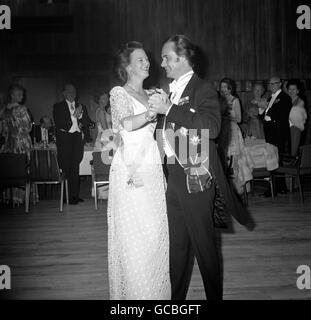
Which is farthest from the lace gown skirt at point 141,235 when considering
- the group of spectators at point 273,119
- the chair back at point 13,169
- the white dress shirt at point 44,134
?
the white dress shirt at point 44,134

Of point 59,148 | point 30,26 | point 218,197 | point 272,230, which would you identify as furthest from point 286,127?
point 30,26

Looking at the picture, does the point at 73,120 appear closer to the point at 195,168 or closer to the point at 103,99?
the point at 103,99

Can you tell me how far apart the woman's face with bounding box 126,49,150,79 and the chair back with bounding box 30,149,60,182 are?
148 inches

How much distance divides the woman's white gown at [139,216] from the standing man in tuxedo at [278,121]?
4.48 m

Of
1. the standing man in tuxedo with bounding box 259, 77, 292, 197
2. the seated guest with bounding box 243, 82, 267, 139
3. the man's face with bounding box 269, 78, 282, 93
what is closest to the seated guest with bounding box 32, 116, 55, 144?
the seated guest with bounding box 243, 82, 267, 139

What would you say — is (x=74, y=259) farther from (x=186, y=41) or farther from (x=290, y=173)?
(x=290, y=173)

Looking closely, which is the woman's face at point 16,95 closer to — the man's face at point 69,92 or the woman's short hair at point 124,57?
the man's face at point 69,92

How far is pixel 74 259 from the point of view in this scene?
3.90 metres

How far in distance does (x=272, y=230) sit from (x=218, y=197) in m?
2.46

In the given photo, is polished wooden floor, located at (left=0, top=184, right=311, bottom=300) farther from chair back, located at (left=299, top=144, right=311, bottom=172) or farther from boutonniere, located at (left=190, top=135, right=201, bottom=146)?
boutonniere, located at (left=190, top=135, right=201, bottom=146)

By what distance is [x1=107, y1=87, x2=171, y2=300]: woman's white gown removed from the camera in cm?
253

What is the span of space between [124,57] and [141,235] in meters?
1.00

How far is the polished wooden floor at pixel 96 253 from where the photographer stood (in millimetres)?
3139

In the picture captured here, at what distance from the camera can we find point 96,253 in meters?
4.07
